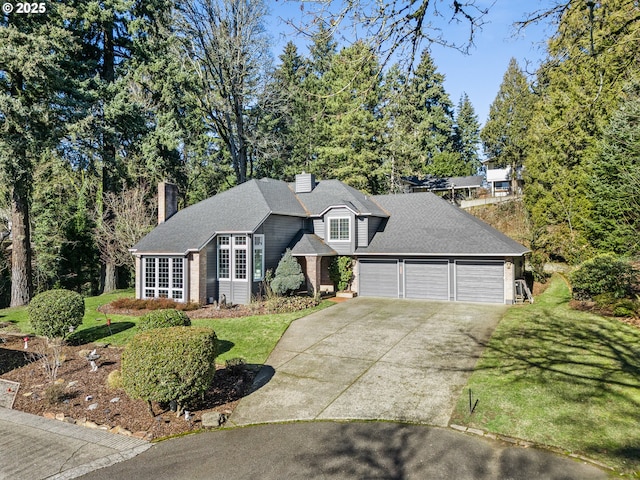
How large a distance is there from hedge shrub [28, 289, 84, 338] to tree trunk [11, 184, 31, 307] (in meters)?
10.7

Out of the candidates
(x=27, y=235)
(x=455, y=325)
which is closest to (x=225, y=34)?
(x=27, y=235)

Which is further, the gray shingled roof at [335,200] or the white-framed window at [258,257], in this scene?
the gray shingled roof at [335,200]

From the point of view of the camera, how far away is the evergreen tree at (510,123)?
45.1 meters

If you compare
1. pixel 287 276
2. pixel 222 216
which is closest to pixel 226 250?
pixel 222 216

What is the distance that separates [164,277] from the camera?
2008 cm

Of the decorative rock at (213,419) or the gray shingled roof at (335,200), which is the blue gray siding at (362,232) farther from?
the decorative rock at (213,419)

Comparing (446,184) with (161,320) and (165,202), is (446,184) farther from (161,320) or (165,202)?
(161,320)

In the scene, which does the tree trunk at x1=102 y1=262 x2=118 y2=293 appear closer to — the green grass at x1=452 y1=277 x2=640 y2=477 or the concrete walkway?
the concrete walkway

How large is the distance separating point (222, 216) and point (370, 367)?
1358cm

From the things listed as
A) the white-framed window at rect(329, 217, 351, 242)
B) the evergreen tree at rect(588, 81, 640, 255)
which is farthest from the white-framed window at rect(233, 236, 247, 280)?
the evergreen tree at rect(588, 81, 640, 255)

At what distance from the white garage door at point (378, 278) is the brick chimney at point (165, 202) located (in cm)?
1214

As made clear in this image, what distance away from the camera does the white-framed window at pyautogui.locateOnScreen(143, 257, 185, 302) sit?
19.6 metres

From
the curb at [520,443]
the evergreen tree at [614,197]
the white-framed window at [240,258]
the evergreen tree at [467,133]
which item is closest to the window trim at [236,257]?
the white-framed window at [240,258]

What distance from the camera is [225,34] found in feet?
93.3
